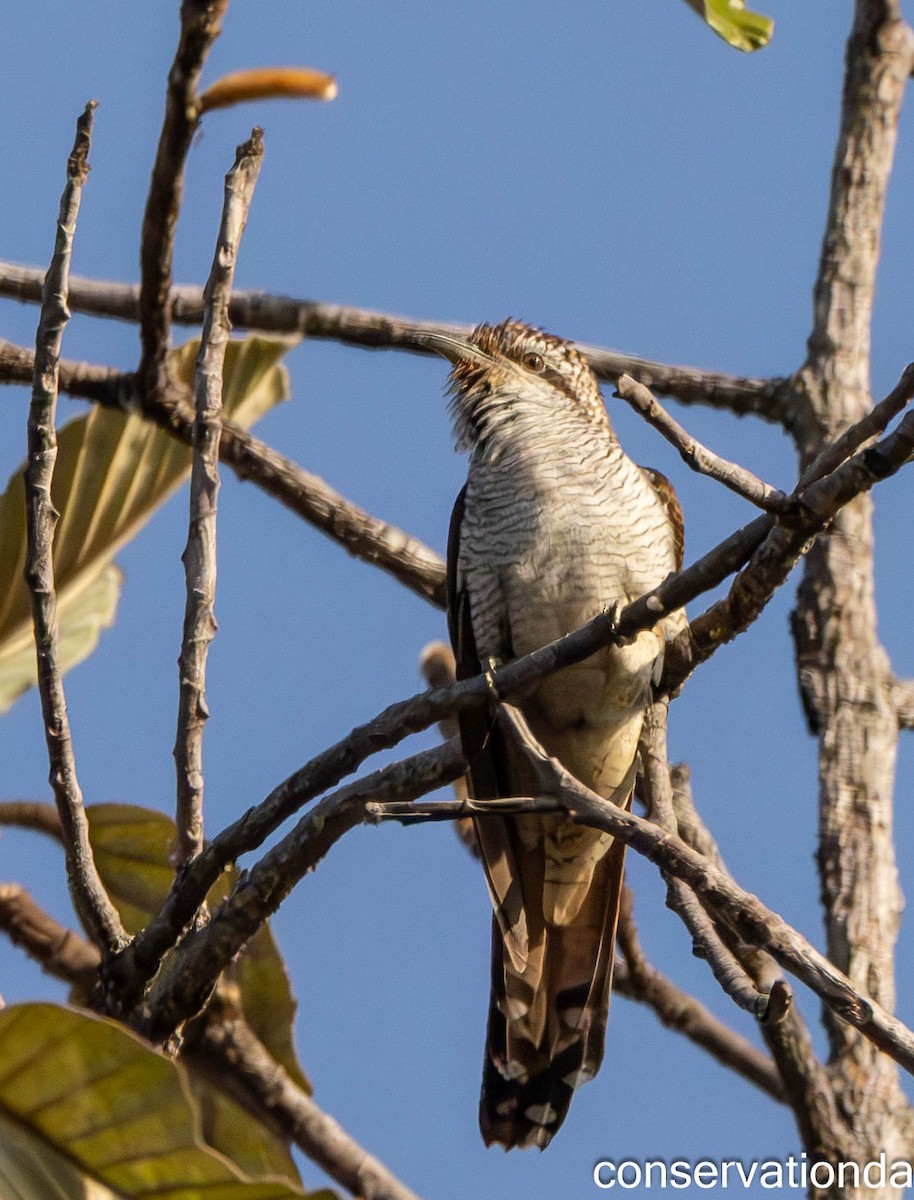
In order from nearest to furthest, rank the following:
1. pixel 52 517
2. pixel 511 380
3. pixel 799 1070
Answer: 1. pixel 52 517
2. pixel 799 1070
3. pixel 511 380

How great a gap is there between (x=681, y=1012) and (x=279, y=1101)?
57.1 inches

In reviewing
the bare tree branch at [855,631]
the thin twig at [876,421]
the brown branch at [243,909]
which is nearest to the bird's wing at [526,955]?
the bare tree branch at [855,631]

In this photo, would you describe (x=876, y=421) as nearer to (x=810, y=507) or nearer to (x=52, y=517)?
(x=810, y=507)

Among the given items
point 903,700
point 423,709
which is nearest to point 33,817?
point 423,709

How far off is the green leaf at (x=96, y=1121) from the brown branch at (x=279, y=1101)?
1.21 metres

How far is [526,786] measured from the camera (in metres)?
4.90

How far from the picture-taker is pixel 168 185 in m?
4.15

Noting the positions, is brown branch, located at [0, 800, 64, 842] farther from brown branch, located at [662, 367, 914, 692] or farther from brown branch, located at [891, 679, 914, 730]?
brown branch, located at [891, 679, 914, 730]

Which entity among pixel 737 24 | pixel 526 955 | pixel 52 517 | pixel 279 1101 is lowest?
pixel 279 1101

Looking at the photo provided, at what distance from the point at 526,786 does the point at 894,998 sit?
128 centimetres

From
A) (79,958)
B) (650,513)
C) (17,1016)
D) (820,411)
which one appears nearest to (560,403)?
(650,513)

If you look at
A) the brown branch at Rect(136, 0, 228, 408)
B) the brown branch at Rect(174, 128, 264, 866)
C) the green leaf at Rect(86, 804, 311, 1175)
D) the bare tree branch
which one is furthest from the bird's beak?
the green leaf at Rect(86, 804, 311, 1175)

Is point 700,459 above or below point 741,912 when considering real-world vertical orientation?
above

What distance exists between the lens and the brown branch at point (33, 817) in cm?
388
